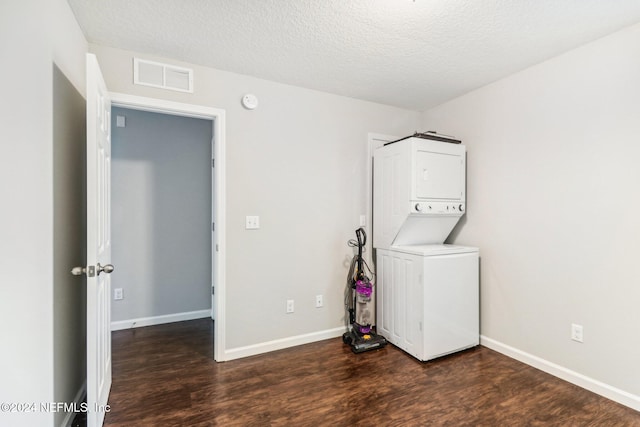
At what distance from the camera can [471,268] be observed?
112 inches

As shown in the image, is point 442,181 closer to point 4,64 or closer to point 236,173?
point 236,173

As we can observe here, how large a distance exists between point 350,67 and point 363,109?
0.78m

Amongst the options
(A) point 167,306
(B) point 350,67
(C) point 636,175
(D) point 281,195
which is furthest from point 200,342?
(C) point 636,175

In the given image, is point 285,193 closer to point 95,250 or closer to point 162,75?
point 162,75

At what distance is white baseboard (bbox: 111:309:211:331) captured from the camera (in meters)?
3.37

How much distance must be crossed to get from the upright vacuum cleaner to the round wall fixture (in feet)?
4.94

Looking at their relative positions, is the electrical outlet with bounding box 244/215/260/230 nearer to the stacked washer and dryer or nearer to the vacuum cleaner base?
the stacked washer and dryer

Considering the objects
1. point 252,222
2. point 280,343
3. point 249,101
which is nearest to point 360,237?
point 252,222

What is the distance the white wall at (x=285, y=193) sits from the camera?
2.68 meters

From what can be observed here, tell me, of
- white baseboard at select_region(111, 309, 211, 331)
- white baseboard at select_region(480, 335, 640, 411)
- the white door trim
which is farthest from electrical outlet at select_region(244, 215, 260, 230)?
white baseboard at select_region(480, 335, 640, 411)

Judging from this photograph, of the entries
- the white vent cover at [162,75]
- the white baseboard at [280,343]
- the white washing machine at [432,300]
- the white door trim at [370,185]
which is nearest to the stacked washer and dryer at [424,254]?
the white washing machine at [432,300]

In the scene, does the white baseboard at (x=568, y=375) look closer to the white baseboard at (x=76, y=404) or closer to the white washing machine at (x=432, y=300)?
the white washing machine at (x=432, y=300)

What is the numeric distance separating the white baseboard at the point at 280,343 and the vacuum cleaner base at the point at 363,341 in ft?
0.52

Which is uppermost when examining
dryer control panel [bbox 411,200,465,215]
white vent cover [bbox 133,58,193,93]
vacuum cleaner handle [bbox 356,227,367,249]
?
white vent cover [bbox 133,58,193,93]
